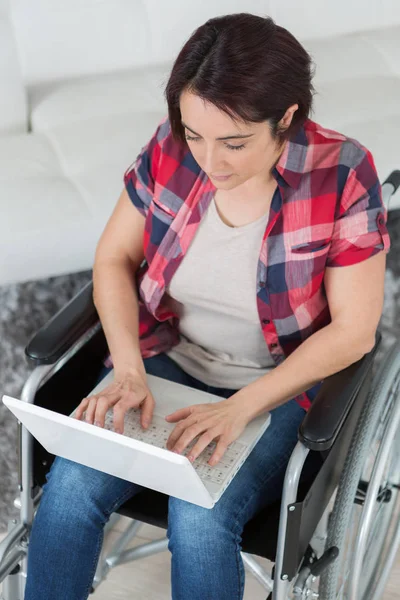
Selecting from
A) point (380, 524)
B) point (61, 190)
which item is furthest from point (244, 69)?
point (380, 524)

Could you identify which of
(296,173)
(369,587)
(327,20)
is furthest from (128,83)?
(369,587)

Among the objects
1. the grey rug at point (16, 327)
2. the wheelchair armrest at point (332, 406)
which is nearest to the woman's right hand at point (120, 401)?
the wheelchair armrest at point (332, 406)

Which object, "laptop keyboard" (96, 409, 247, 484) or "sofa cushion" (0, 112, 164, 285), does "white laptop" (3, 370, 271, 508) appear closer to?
"laptop keyboard" (96, 409, 247, 484)

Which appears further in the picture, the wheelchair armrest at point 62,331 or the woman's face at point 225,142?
the wheelchair armrest at point 62,331

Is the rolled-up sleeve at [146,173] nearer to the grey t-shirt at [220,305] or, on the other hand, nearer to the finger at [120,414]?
the grey t-shirt at [220,305]

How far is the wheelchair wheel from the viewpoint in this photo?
51.2 inches

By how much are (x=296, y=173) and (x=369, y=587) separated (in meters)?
0.84

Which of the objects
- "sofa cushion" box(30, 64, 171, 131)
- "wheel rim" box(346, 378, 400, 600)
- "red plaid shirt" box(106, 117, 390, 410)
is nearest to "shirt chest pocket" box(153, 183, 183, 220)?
"red plaid shirt" box(106, 117, 390, 410)

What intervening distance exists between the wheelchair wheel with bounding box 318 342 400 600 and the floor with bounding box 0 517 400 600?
0.18 meters

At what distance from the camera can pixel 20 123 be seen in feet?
6.70

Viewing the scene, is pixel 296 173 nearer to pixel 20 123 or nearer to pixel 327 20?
pixel 20 123

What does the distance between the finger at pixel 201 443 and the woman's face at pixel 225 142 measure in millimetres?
358

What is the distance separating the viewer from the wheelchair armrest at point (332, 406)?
113 centimetres

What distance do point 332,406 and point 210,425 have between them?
18 centimetres
